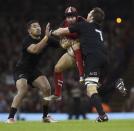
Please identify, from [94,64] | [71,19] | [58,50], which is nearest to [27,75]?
[71,19]

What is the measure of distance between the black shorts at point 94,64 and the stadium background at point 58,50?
10495 millimetres

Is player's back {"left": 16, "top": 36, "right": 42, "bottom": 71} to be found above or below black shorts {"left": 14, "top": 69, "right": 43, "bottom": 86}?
above

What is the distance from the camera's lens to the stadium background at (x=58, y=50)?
24766 millimetres

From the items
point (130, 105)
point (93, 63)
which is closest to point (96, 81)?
point (93, 63)

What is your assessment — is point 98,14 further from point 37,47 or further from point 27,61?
point 27,61

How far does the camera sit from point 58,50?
25797 mm

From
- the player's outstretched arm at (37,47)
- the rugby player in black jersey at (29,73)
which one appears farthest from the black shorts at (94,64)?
the rugby player in black jersey at (29,73)

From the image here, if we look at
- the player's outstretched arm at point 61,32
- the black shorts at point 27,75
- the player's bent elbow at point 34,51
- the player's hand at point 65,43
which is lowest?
the black shorts at point 27,75

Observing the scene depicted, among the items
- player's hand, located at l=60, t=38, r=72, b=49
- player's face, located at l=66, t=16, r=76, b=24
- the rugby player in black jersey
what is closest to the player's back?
the rugby player in black jersey

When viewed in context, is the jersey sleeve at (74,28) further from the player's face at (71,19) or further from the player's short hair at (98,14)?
the player's face at (71,19)

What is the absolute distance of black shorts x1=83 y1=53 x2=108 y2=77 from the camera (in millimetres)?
13281

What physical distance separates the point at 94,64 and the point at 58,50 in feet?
41.1

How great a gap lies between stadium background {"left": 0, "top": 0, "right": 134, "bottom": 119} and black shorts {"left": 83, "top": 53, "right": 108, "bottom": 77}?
34.4 ft

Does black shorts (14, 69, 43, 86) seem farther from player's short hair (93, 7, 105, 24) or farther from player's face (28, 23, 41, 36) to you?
player's short hair (93, 7, 105, 24)
